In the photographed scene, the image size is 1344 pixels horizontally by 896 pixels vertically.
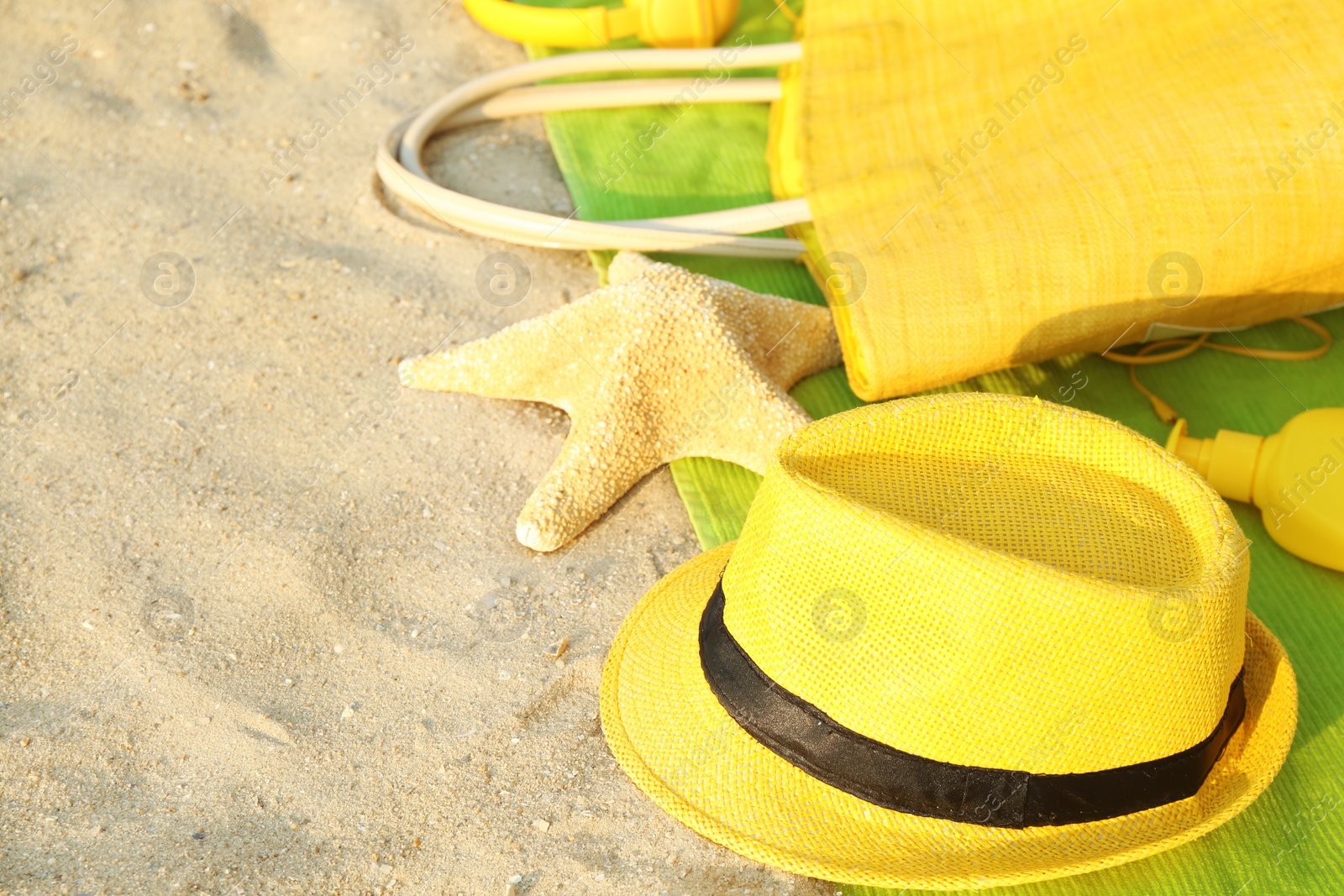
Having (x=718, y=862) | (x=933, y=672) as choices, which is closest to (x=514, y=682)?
(x=718, y=862)

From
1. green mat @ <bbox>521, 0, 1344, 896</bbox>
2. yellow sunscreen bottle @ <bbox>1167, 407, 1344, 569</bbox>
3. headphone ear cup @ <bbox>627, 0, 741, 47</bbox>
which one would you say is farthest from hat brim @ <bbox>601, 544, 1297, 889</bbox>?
headphone ear cup @ <bbox>627, 0, 741, 47</bbox>

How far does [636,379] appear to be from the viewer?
1.73 metres

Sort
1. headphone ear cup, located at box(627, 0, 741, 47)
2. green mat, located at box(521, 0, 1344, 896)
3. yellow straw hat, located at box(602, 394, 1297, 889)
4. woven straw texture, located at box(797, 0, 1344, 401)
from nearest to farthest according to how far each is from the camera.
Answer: yellow straw hat, located at box(602, 394, 1297, 889), green mat, located at box(521, 0, 1344, 896), woven straw texture, located at box(797, 0, 1344, 401), headphone ear cup, located at box(627, 0, 741, 47)

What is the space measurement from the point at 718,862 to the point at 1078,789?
1.48ft

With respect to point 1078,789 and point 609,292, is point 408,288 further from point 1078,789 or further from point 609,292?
point 1078,789

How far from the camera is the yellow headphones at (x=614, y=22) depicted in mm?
2479

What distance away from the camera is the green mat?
1300 millimetres

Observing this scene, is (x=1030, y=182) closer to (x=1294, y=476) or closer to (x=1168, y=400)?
(x=1168, y=400)

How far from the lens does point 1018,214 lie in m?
1.82

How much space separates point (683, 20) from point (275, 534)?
60.0 inches

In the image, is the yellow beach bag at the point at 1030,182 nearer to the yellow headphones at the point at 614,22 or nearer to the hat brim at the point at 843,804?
the yellow headphones at the point at 614,22

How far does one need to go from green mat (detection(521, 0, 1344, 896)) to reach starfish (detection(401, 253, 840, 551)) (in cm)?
9

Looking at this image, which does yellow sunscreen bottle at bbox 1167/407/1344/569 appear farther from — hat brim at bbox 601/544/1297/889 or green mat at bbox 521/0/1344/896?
hat brim at bbox 601/544/1297/889

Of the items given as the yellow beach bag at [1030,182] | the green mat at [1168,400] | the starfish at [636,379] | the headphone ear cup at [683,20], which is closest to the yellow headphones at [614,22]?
the headphone ear cup at [683,20]
